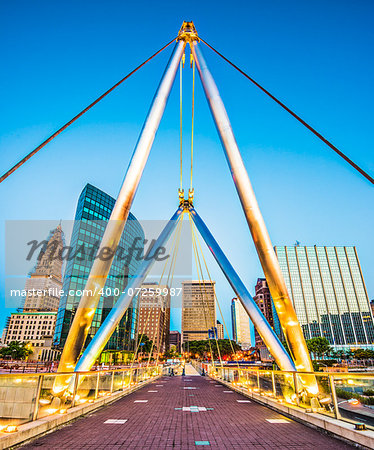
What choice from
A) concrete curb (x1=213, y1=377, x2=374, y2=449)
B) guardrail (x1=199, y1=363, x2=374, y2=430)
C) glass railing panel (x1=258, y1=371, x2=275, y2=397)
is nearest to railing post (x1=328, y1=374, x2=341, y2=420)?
guardrail (x1=199, y1=363, x2=374, y2=430)

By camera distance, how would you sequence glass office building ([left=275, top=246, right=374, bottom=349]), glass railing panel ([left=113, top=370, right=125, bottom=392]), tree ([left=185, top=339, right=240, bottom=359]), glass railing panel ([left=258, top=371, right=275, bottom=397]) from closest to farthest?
glass railing panel ([left=258, top=371, right=275, bottom=397])
glass railing panel ([left=113, top=370, right=125, bottom=392])
tree ([left=185, top=339, right=240, bottom=359])
glass office building ([left=275, top=246, right=374, bottom=349])

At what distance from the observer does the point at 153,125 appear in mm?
11219

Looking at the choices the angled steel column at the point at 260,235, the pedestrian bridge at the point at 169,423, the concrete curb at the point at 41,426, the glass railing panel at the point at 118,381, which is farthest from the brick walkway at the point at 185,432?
the glass railing panel at the point at 118,381

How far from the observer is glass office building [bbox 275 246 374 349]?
114 m

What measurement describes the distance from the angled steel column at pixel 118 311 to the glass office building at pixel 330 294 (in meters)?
112

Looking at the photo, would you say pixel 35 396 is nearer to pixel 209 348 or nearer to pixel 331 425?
pixel 331 425

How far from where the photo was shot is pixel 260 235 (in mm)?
10055

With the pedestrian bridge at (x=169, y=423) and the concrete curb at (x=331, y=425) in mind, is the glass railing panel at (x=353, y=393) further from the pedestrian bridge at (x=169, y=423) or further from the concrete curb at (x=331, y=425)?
the concrete curb at (x=331, y=425)

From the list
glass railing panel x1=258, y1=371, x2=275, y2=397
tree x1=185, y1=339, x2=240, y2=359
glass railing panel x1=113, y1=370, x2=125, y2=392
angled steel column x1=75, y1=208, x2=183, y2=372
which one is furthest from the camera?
tree x1=185, y1=339, x2=240, y2=359

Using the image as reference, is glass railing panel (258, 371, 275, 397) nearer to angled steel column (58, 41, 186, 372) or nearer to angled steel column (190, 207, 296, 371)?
angled steel column (190, 207, 296, 371)

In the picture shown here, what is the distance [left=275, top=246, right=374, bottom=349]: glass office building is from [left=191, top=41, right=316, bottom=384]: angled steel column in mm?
117563

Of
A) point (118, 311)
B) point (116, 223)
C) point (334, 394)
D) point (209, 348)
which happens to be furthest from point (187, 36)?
point (209, 348)

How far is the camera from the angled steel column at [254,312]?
10352 mm

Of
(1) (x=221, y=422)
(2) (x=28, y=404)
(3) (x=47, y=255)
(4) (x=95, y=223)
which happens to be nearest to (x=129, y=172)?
(2) (x=28, y=404)
